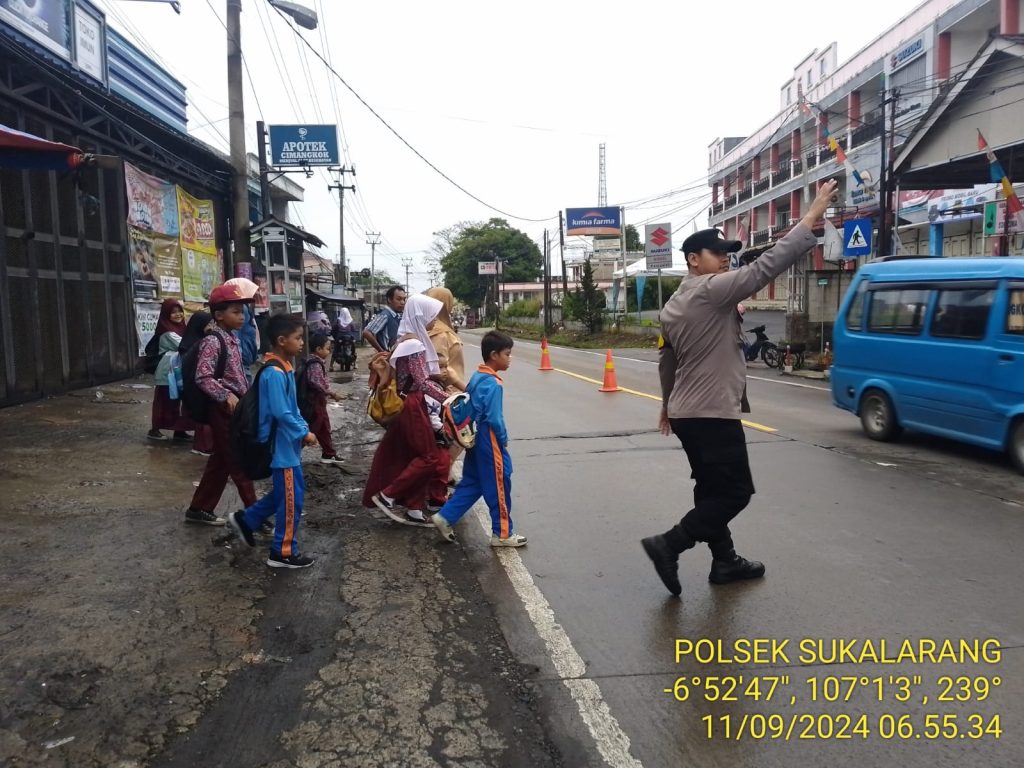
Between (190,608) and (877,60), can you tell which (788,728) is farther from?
(877,60)

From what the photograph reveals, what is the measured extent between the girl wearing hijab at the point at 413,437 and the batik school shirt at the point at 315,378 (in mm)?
1894

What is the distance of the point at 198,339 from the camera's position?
274 inches

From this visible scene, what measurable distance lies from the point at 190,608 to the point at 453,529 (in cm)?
213

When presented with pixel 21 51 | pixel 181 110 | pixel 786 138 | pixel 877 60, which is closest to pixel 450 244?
pixel 786 138

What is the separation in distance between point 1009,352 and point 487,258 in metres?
76.8

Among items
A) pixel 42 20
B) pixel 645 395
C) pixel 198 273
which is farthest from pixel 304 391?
pixel 198 273

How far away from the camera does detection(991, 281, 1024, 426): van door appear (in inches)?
283

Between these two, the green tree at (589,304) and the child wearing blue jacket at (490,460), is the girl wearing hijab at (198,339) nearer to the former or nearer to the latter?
the child wearing blue jacket at (490,460)

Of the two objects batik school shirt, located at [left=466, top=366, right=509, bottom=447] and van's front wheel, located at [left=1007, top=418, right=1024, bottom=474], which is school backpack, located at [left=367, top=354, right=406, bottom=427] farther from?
van's front wheel, located at [left=1007, top=418, right=1024, bottom=474]

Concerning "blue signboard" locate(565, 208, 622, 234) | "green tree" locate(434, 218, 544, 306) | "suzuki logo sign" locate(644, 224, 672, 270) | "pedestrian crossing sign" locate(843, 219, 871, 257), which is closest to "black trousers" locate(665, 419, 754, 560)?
"pedestrian crossing sign" locate(843, 219, 871, 257)

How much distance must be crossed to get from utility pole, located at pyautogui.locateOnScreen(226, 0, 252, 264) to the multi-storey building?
29.4 feet

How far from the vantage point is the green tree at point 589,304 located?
39656 millimetres

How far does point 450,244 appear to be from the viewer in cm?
9688

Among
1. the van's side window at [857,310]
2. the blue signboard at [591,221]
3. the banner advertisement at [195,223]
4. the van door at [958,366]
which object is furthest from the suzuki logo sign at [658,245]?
the blue signboard at [591,221]
